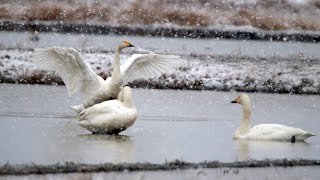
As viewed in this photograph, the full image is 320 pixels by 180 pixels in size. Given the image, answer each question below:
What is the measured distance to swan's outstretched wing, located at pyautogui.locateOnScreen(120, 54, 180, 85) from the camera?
591 inches

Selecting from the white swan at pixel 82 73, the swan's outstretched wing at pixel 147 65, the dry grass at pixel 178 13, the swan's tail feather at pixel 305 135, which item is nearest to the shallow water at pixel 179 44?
the dry grass at pixel 178 13

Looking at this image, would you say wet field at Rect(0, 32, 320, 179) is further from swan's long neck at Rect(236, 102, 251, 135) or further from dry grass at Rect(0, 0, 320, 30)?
dry grass at Rect(0, 0, 320, 30)

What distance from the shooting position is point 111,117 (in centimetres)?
1253

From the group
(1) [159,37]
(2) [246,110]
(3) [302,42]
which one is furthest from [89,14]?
(2) [246,110]

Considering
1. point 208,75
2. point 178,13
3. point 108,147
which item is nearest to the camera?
point 108,147

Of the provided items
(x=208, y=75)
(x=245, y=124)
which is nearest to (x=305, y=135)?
(x=245, y=124)

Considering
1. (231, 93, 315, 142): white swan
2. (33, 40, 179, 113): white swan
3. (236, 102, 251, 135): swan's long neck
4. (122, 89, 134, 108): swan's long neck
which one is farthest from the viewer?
(33, 40, 179, 113): white swan

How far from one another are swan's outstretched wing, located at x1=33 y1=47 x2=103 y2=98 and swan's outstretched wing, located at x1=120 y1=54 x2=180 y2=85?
2.05 ft

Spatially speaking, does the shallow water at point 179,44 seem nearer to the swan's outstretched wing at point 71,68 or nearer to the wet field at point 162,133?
the wet field at point 162,133

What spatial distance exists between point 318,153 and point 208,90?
8.29 metres

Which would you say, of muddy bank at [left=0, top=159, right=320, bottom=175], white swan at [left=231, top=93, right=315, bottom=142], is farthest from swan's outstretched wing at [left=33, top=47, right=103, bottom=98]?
muddy bank at [left=0, top=159, right=320, bottom=175]

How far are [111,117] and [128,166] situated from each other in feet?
9.85

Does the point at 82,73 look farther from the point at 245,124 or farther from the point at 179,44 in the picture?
the point at 179,44

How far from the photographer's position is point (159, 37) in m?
32.9
